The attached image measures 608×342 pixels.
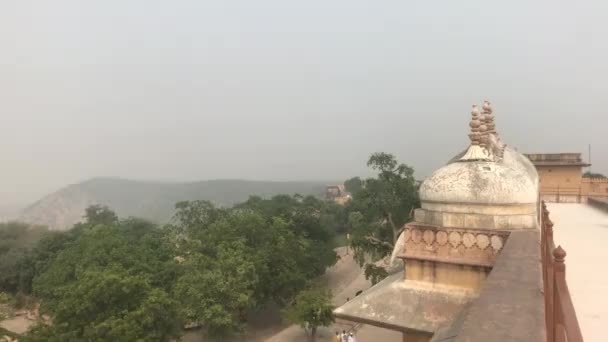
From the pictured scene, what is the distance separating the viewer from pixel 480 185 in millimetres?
5082

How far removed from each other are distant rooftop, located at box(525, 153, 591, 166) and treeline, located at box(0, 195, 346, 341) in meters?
16.1

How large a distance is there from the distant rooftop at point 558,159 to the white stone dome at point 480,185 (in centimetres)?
2364

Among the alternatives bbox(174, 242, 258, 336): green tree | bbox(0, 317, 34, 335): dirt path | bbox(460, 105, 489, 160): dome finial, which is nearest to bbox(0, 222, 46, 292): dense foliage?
bbox(0, 317, 34, 335): dirt path

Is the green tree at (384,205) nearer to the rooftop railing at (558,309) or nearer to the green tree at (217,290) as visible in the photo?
the green tree at (217,290)

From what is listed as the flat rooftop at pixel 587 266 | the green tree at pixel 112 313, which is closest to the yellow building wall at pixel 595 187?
the flat rooftop at pixel 587 266

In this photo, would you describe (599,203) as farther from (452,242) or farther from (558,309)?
(558,309)

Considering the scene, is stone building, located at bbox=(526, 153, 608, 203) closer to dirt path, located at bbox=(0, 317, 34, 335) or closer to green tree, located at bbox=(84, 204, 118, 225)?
dirt path, located at bbox=(0, 317, 34, 335)

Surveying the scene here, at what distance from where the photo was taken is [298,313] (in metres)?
18.6

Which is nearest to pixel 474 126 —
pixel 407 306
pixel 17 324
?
pixel 407 306

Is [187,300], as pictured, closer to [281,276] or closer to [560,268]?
[281,276]

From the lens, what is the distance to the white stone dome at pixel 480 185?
502 cm

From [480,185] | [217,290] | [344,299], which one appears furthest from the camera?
[344,299]

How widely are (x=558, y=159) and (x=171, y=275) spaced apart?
25.4 m

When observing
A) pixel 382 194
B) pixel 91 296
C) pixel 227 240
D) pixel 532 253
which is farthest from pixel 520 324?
pixel 227 240
